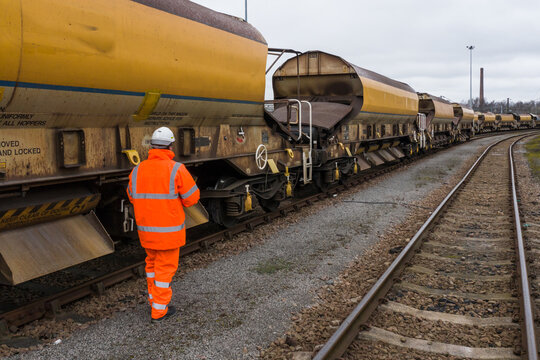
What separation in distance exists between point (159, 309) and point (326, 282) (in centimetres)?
204

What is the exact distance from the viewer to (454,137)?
101ft

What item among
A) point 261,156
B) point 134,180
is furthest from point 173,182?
point 261,156

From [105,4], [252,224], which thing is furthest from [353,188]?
[105,4]

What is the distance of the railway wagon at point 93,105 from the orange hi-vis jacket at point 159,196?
820mm

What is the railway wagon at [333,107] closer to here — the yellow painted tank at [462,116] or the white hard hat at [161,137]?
the white hard hat at [161,137]

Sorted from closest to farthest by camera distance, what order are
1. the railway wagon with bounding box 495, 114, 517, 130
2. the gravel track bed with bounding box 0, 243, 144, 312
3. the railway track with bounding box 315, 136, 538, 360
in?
the railway track with bounding box 315, 136, 538, 360, the gravel track bed with bounding box 0, 243, 144, 312, the railway wagon with bounding box 495, 114, 517, 130

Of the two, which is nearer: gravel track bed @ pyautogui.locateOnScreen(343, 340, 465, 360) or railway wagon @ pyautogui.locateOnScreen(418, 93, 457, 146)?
gravel track bed @ pyautogui.locateOnScreen(343, 340, 465, 360)

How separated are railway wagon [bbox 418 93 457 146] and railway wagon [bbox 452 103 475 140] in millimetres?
3290

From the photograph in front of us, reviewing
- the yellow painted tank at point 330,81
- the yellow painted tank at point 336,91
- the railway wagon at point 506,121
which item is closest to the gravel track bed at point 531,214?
the yellow painted tank at point 336,91

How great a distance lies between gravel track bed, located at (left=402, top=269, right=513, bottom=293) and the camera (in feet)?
16.4

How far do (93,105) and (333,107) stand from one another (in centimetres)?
790

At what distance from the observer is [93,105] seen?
4.37 m

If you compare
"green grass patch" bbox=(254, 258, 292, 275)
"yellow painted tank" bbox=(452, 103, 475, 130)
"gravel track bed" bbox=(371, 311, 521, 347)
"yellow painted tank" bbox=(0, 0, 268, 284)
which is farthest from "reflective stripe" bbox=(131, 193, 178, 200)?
"yellow painted tank" bbox=(452, 103, 475, 130)

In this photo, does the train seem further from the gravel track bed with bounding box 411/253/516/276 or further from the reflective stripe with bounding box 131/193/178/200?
the gravel track bed with bounding box 411/253/516/276
